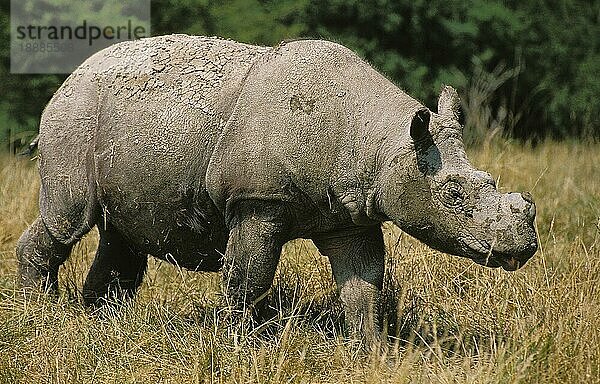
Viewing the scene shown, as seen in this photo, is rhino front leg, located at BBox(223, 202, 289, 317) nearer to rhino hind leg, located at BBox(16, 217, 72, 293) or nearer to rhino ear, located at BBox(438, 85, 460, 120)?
rhino ear, located at BBox(438, 85, 460, 120)

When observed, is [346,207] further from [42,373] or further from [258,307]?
[42,373]

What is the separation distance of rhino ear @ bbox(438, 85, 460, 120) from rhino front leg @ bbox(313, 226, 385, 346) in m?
0.74

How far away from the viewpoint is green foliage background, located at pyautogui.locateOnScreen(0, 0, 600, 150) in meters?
12.4

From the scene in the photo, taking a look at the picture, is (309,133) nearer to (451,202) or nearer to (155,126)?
(451,202)

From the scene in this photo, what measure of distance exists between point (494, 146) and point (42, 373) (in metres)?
5.68

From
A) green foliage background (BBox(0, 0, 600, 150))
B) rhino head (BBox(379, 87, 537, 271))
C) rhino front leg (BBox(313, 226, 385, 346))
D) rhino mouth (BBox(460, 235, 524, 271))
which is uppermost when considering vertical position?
rhino head (BBox(379, 87, 537, 271))

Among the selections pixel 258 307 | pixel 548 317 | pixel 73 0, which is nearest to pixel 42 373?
pixel 258 307

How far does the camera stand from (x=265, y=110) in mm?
4574

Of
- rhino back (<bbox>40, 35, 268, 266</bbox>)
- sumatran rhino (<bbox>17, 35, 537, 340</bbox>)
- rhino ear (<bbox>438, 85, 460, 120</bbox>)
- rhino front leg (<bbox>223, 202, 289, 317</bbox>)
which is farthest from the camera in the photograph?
rhino back (<bbox>40, 35, 268, 266</bbox>)

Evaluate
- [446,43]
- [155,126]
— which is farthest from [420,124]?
[446,43]

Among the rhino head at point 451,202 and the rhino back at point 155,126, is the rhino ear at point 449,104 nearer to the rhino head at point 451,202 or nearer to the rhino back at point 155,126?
the rhino head at point 451,202

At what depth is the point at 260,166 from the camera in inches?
179

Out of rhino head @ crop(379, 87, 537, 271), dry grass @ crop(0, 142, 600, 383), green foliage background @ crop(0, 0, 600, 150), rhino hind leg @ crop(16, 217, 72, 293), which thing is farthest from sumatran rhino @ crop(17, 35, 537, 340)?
green foliage background @ crop(0, 0, 600, 150)

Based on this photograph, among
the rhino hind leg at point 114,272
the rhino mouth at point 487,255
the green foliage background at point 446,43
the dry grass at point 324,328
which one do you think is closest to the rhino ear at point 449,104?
the rhino mouth at point 487,255
